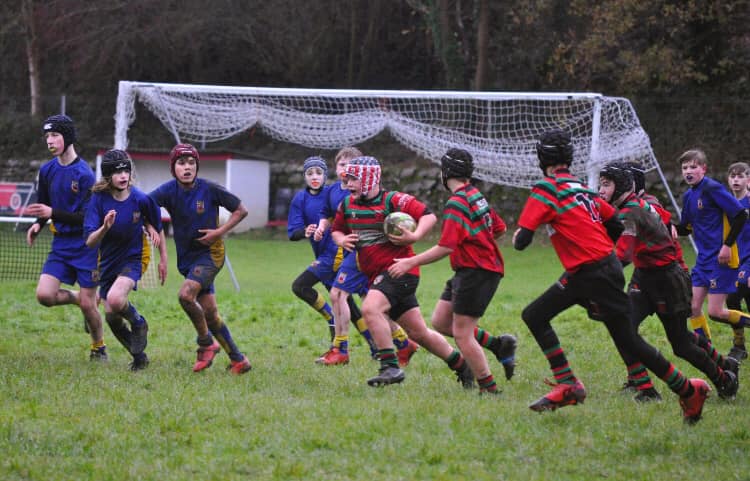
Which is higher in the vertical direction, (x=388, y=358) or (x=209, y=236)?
(x=209, y=236)

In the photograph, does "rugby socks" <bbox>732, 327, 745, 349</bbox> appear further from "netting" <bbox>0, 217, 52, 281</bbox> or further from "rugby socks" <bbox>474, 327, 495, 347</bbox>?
"netting" <bbox>0, 217, 52, 281</bbox>

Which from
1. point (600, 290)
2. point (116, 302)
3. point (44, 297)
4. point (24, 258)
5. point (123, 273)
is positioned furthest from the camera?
point (24, 258)

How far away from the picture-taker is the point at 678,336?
6.92 m

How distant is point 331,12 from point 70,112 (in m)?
9.55

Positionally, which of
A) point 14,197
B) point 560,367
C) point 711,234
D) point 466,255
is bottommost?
point 14,197

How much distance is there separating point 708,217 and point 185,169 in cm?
485

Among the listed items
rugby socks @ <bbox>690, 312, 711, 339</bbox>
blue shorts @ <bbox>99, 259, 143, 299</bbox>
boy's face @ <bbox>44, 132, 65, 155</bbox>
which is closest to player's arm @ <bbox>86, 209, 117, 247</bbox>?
blue shorts @ <bbox>99, 259, 143, 299</bbox>

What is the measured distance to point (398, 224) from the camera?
7.01 meters

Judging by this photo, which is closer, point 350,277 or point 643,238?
point 643,238

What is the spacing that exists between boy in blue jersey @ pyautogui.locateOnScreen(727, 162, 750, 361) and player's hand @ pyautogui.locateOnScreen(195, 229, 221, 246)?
15.9 ft

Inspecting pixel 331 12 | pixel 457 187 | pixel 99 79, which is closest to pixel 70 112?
pixel 99 79

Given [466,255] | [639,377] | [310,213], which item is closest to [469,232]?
[466,255]

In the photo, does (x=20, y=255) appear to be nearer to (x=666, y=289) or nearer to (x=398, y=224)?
(x=398, y=224)

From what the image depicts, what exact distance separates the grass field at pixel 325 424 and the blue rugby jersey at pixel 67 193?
1.08 metres
